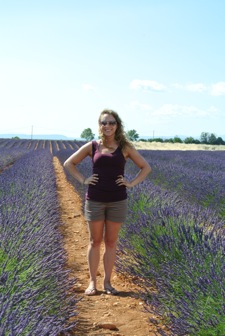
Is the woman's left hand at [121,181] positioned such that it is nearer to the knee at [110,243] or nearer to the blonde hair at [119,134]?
the blonde hair at [119,134]

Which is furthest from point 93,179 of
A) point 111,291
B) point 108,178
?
point 111,291

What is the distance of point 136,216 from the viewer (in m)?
4.96

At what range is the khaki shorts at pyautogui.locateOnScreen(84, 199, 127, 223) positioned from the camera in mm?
3772

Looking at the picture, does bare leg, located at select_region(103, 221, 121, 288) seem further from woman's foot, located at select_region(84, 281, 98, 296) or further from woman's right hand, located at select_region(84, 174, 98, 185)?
woman's right hand, located at select_region(84, 174, 98, 185)

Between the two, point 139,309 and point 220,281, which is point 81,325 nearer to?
point 139,309

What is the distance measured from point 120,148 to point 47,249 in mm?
931

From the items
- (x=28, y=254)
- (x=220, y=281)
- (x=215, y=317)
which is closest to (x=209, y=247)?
(x=220, y=281)

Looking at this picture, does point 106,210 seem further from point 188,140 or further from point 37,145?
point 188,140

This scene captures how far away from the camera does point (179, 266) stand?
2994mm

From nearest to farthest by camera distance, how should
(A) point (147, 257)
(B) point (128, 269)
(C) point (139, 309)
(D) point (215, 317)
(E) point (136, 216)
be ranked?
(D) point (215, 317) < (C) point (139, 309) < (A) point (147, 257) < (B) point (128, 269) < (E) point (136, 216)

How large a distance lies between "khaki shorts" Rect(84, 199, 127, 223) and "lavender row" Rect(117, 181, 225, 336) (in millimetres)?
288

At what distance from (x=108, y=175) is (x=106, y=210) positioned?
282 mm

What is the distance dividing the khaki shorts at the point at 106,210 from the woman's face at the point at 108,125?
52cm

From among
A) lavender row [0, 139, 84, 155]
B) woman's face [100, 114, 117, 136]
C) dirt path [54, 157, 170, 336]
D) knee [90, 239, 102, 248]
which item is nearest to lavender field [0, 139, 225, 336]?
dirt path [54, 157, 170, 336]
